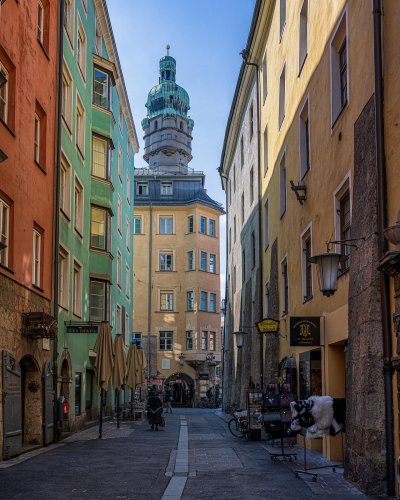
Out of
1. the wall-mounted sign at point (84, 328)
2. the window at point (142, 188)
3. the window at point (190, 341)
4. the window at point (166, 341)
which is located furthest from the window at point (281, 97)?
the window at point (142, 188)

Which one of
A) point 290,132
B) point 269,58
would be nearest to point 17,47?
point 290,132

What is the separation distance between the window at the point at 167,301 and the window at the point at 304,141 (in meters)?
45.0

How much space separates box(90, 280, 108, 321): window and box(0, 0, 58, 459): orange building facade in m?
8.47

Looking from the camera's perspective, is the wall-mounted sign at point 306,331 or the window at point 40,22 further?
the window at point 40,22

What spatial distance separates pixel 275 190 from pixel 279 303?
3.90 meters

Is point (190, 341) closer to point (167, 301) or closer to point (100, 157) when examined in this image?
point (167, 301)

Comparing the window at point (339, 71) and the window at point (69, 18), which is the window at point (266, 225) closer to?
the window at point (69, 18)

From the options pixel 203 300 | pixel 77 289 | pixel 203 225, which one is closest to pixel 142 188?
pixel 203 225

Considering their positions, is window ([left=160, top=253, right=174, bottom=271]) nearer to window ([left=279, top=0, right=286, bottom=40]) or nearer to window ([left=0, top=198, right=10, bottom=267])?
window ([left=279, top=0, right=286, bottom=40])

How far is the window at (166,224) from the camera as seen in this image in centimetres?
6650

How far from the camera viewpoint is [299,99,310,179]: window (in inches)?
756

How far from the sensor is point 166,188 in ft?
229

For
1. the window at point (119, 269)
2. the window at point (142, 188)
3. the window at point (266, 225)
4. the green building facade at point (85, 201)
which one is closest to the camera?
the green building facade at point (85, 201)

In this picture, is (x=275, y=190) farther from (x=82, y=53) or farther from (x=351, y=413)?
(x=351, y=413)
